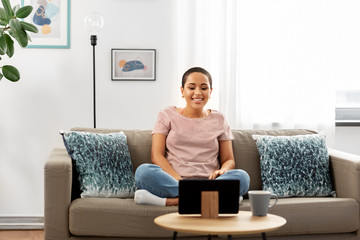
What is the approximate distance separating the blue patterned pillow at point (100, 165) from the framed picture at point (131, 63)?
97cm

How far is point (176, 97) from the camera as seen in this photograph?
417 centimetres

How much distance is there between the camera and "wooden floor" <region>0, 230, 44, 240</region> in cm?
385

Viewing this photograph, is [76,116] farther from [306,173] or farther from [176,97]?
[306,173]

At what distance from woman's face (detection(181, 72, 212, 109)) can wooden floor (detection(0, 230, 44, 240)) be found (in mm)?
1436

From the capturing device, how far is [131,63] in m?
4.16

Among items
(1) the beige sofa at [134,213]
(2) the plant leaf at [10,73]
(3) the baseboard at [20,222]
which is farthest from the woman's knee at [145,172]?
(3) the baseboard at [20,222]

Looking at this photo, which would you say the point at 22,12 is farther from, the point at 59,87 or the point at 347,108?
the point at 347,108

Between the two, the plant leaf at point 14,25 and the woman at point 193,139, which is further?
the plant leaf at point 14,25

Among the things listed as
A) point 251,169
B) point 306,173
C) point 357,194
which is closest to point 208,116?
point 251,169

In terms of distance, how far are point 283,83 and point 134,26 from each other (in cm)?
116

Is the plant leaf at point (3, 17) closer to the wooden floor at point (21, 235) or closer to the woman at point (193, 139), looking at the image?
the woman at point (193, 139)

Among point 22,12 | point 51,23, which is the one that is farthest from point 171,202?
point 51,23

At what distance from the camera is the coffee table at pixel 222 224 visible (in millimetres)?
2123

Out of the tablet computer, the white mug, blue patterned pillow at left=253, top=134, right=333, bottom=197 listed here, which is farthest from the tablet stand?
blue patterned pillow at left=253, top=134, right=333, bottom=197
